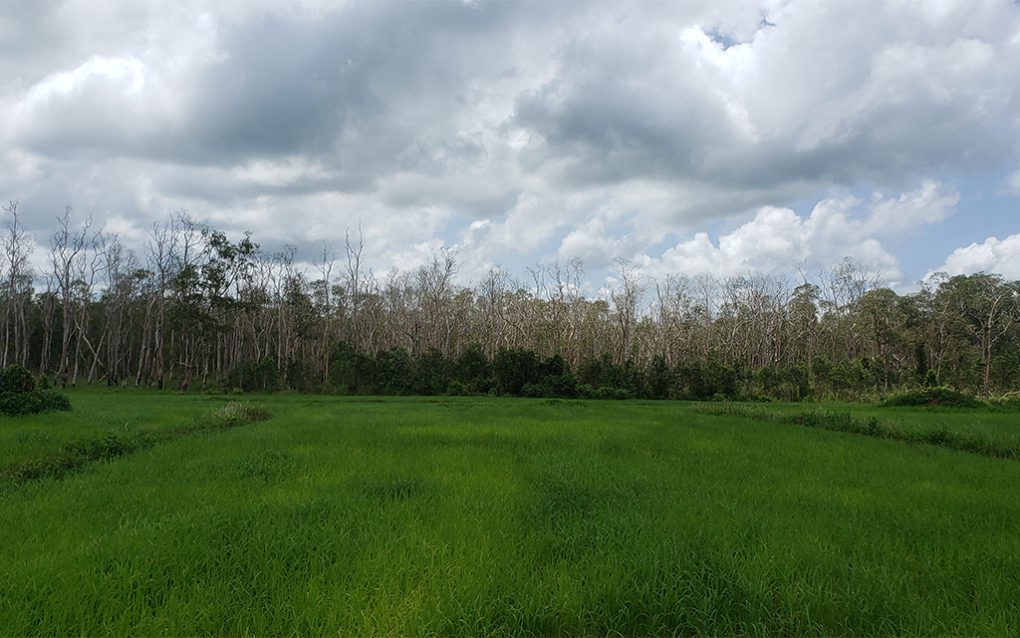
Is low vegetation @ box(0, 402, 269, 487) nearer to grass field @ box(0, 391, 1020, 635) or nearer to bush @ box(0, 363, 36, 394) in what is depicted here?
grass field @ box(0, 391, 1020, 635)

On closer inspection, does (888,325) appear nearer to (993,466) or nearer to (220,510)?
(993,466)

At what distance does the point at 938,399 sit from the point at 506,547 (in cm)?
2335

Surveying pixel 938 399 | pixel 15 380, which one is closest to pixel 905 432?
pixel 938 399

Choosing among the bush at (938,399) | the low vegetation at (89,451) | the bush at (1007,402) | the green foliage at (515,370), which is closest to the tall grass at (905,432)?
the bush at (938,399)

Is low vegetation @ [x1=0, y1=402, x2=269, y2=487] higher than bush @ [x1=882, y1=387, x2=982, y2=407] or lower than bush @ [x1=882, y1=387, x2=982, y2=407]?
higher

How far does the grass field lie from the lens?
9.93 ft

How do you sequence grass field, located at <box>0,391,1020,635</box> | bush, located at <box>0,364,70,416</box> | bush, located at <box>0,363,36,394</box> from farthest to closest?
bush, located at <box>0,363,36,394</box>, bush, located at <box>0,364,70,416</box>, grass field, located at <box>0,391,1020,635</box>

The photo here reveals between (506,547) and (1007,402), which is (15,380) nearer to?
(506,547)

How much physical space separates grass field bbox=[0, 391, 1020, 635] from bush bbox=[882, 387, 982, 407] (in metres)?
15.9

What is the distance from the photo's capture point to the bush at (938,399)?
19719 millimetres

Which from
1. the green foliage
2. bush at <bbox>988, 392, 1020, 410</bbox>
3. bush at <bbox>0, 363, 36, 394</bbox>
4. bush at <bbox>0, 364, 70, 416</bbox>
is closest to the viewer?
bush at <bbox>0, 364, 70, 416</bbox>

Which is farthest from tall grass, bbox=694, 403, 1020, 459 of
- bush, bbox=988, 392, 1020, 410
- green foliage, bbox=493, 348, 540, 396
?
green foliage, bbox=493, 348, 540, 396

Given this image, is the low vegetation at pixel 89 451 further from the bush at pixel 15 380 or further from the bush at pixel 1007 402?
the bush at pixel 1007 402

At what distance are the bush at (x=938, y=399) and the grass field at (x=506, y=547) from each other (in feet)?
52.1
